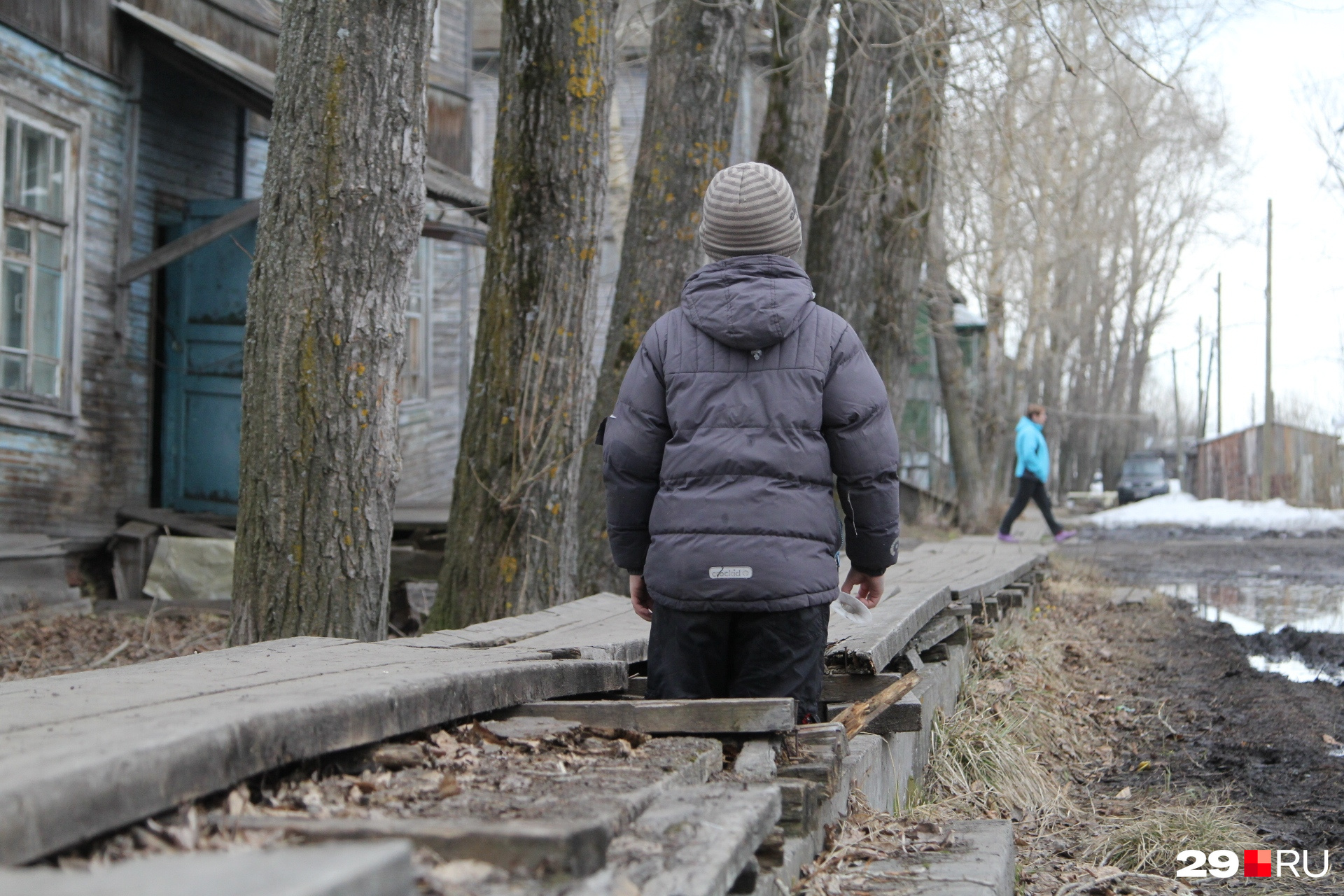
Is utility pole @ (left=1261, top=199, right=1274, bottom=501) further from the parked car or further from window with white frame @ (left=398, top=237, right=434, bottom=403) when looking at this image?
window with white frame @ (left=398, top=237, right=434, bottom=403)

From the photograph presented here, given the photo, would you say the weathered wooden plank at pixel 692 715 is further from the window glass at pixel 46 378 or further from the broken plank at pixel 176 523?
the window glass at pixel 46 378

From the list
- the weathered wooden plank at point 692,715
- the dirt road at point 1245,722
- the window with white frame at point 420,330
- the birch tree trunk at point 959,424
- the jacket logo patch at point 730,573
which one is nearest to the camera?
the weathered wooden plank at point 692,715

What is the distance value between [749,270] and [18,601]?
773cm

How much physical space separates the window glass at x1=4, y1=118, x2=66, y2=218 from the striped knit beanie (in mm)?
7856

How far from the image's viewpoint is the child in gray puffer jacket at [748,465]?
3.38m

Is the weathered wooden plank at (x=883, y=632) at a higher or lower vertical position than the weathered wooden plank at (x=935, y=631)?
higher

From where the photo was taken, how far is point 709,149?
8.47 meters

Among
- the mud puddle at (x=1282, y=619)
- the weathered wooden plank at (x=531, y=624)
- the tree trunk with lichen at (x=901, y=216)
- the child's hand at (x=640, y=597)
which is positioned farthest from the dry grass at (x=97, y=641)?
the mud puddle at (x=1282, y=619)

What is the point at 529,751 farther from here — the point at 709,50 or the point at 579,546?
the point at 709,50

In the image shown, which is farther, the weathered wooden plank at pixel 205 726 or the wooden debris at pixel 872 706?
the wooden debris at pixel 872 706

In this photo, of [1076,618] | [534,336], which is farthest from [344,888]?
[1076,618]

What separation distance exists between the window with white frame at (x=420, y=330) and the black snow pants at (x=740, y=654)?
12.0 meters

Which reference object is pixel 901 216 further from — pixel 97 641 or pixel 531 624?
pixel 531 624

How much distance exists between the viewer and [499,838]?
6.11 feet
